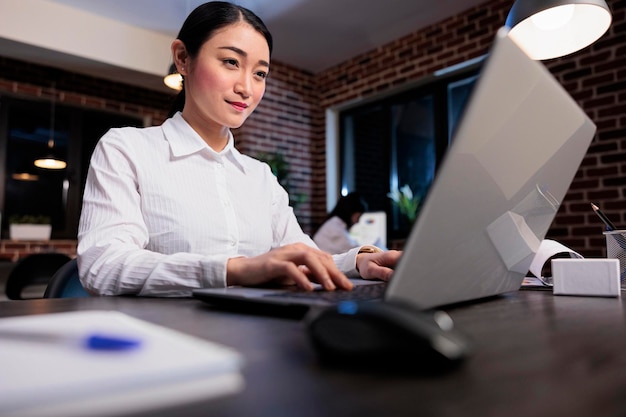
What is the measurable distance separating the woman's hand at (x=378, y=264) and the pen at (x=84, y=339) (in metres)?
0.67

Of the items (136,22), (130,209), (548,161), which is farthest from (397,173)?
(548,161)

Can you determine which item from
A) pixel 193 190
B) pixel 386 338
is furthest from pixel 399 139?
pixel 386 338

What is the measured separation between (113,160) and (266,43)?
0.54 m

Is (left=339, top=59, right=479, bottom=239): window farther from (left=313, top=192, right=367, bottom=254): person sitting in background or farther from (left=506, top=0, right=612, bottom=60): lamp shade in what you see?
(left=506, top=0, right=612, bottom=60): lamp shade

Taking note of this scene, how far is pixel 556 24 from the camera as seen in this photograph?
1.48m

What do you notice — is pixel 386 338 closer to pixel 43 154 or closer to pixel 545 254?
pixel 545 254

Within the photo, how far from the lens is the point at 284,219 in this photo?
1.55 meters

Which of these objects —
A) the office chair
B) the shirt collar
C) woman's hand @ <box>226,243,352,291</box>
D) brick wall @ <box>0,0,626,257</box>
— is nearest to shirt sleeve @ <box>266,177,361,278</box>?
the shirt collar

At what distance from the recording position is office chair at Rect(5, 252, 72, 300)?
3.01m

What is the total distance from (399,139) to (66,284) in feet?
14.1

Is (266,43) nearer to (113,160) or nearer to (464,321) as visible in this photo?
(113,160)

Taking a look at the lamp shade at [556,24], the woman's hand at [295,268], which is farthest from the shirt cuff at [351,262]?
the lamp shade at [556,24]

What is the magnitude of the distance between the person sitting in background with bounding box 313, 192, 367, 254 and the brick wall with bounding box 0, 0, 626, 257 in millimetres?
819

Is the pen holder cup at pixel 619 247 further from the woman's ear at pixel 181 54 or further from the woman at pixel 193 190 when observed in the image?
the woman's ear at pixel 181 54
